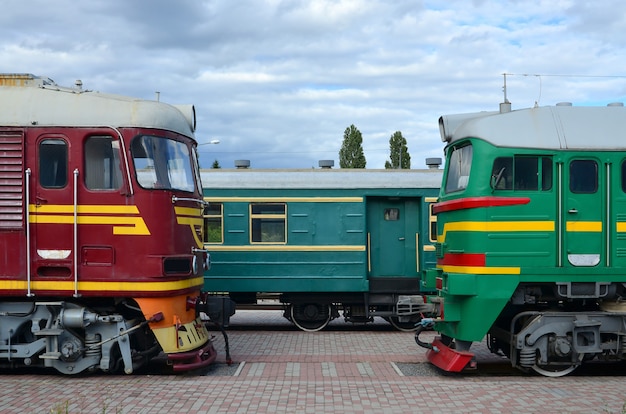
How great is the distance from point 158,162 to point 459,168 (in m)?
4.23

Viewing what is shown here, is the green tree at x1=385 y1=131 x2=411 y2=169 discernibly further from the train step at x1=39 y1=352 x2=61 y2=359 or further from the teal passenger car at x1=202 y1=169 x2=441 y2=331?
the train step at x1=39 y1=352 x2=61 y2=359

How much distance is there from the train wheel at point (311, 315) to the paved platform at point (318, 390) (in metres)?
2.87

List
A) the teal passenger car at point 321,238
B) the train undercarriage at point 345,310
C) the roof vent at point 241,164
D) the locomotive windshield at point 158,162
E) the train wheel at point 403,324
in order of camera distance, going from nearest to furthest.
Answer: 1. the locomotive windshield at point 158,162
2. the teal passenger car at point 321,238
3. the train undercarriage at point 345,310
4. the train wheel at point 403,324
5. the roof vent at point 241,164

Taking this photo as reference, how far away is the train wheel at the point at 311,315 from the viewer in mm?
13500

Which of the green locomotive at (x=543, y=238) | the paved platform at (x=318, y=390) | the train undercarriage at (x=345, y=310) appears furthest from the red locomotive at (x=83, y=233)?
the train undercarriage at (x=345, y=310)

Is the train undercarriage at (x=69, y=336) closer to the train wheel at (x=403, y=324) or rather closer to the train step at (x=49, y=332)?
the train step at (x=49, y=332)

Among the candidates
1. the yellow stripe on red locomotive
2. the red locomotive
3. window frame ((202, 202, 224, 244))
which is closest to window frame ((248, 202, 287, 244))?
window frame ((202, 202, 224, 244))

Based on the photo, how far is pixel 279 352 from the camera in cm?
1077

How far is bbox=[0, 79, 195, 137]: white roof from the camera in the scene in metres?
8.62

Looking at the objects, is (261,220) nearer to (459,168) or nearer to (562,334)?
(459,168)

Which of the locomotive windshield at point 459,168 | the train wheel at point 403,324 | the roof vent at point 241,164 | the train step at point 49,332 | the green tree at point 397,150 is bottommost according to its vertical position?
the train wheel at point 403,324

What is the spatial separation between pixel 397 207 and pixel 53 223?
726cm

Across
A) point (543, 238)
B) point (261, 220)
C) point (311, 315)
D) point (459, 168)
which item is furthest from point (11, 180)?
point (543, 238)

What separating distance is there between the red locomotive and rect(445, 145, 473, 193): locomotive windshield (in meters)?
3.95
